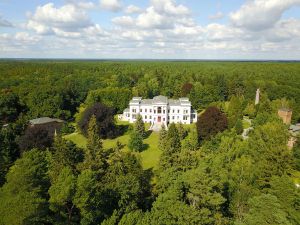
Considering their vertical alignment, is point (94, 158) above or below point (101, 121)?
above

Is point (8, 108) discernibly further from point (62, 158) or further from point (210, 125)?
point (210, 125)

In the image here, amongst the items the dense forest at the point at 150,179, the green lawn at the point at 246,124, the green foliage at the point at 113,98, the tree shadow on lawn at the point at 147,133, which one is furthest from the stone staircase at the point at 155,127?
the green lawn at the point at 246,124

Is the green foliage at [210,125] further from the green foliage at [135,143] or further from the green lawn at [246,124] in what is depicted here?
the green lawn at [246,124]

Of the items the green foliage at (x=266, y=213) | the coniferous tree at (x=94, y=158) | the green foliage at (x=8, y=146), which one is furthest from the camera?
the green foliage at (x=8, y=146)

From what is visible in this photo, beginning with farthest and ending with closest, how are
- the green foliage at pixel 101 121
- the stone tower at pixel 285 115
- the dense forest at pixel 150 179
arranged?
the green foliage at pixel 101 121 → the stone tower at pixel 285 115 → the dense forest at pixel 150 179

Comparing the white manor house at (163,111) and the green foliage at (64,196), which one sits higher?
the green foliage at (64,196)

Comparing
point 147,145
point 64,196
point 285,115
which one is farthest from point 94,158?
point 285,115

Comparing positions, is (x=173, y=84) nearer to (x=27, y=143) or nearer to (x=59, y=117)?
(x=59, y=117)

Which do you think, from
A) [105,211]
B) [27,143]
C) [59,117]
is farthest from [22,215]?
[59,117]
